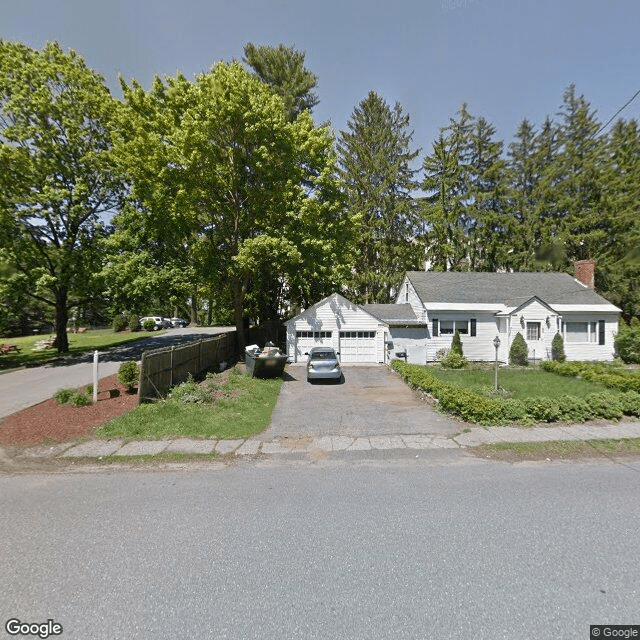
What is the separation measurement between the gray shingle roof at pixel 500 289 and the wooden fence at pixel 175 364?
12.8m

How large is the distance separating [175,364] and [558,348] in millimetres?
20369

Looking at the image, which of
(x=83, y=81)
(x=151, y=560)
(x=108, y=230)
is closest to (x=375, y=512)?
(x=151, y=560)

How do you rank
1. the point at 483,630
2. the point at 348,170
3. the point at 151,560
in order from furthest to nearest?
the point at 348,170, the point at 151,560, the point at 483,630

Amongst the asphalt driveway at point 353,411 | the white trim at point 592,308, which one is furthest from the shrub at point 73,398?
the white trim at point 592,308

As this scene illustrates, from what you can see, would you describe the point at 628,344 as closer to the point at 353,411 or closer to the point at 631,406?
the point at 631,406

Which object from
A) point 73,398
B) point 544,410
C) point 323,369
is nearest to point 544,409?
point 544,410

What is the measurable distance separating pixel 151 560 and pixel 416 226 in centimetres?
3270

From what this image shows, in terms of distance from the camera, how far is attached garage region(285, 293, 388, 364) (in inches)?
776

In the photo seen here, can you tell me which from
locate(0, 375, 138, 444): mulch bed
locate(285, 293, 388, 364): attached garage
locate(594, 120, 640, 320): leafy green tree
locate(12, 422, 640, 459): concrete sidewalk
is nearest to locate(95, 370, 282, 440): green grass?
locate(12, 422, 640, 459): concrete sidewalk

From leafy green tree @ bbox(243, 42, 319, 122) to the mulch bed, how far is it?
24533mm

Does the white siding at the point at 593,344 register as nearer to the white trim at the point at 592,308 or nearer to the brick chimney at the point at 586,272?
the white trim at the point at 592,308

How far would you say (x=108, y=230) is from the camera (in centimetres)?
2138

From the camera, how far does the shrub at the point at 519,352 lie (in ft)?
63.0

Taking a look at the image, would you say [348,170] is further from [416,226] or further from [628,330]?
[628,330]
